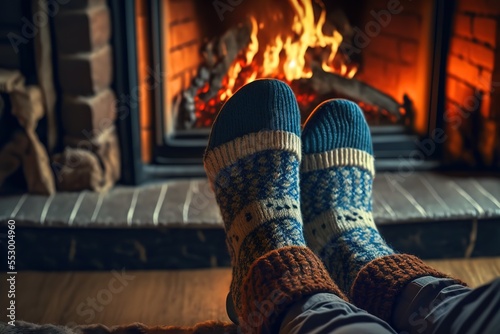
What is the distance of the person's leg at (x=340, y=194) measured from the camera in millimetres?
1127

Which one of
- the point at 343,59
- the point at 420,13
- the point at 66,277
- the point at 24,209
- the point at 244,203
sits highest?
the point at 420,13

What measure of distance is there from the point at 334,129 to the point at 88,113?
0.56 metres

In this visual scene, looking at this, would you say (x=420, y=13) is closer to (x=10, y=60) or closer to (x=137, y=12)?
(x=137, y=12)

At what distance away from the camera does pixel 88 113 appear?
4.90 feet

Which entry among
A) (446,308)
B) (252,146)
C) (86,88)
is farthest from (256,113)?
(446,308)

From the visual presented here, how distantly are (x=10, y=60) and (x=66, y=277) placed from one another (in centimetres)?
49

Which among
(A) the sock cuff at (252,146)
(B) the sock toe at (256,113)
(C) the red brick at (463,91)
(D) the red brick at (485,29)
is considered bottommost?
(C) the red brick at (463,91)

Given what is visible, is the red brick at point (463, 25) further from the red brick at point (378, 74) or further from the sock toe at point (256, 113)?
the sock toe at point (256, 113)

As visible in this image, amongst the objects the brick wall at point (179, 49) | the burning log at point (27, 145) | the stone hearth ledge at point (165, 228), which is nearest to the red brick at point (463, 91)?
the stone hearth ledge at point (165, 228)

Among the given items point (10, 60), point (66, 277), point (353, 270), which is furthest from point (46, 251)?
point (353, 270)

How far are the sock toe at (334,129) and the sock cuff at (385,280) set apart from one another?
35 cm

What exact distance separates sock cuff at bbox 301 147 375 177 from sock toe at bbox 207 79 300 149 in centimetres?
7

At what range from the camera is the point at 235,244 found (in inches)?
45.4

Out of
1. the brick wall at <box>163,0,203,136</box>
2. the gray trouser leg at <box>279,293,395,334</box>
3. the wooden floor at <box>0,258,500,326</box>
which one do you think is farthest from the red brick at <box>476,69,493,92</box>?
the gray trouser leg at <box>279,293,395,334</box>
